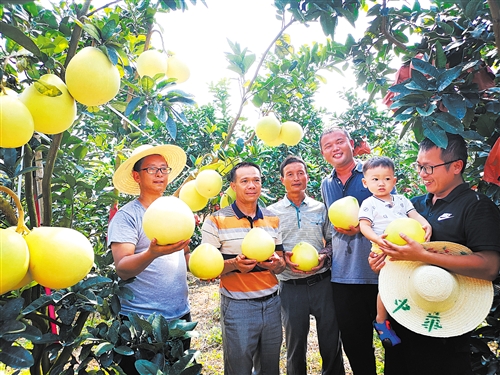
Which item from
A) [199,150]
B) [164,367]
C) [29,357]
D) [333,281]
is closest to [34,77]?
[29,357]

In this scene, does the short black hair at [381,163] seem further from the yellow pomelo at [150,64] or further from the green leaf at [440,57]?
the yellow pomelo at [150,64]

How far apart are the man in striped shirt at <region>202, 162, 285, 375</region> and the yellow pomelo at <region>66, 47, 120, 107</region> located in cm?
131

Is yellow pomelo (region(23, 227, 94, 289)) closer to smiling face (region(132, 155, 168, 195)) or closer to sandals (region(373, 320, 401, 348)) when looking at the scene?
smiling face (region(132, 155, 168, 195))

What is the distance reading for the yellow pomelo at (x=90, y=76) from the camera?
0.96m

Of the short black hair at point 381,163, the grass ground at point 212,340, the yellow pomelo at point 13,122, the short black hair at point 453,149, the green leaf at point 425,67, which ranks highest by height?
the green leaf at point 425,67

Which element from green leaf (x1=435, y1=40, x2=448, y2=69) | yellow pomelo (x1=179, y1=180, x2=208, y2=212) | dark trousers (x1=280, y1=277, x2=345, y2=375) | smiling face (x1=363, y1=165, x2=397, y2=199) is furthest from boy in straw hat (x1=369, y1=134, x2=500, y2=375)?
yellow pomelo (x1=179, y1=180, x2=208, y2=212)

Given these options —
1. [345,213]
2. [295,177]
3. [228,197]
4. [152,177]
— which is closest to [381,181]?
[345,213]

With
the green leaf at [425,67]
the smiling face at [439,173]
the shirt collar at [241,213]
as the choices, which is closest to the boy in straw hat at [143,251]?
the shirt collar at [241,213]

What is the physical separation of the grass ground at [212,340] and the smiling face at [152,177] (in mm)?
1235

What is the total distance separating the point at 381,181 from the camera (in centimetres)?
224

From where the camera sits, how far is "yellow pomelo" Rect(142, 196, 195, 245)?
1416mm

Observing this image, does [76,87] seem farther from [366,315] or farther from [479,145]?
[366,315]

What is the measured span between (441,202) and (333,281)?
3.11ft

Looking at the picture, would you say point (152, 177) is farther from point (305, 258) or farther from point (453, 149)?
point (453, 149)
